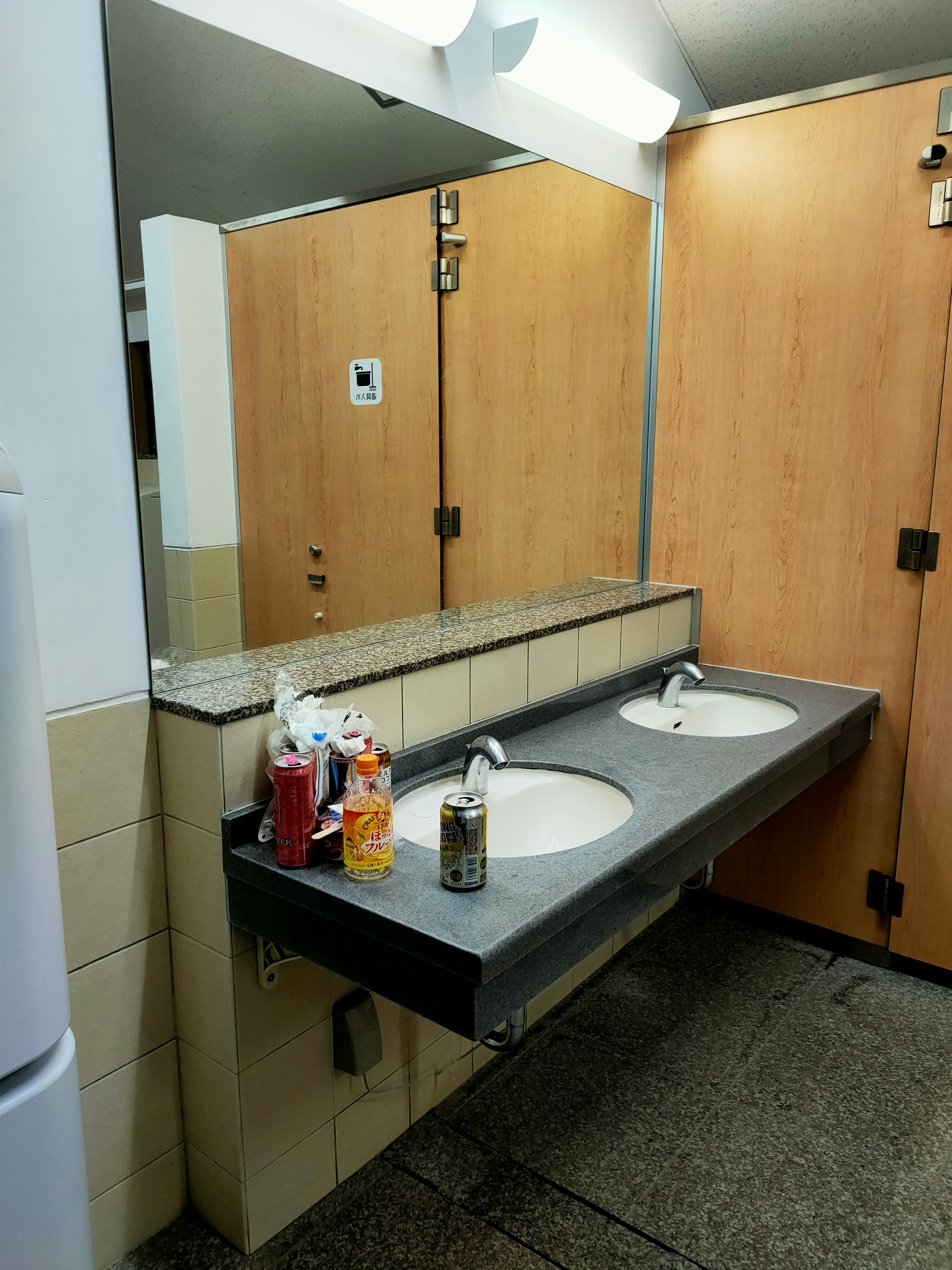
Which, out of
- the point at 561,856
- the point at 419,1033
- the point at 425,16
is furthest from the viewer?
the point at 419,1033

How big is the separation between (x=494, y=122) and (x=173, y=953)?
5.79 ft

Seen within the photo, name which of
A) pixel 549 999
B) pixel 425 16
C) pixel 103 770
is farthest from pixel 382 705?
pixel 425 16

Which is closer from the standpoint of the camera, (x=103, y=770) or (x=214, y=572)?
(x=103, y=770)

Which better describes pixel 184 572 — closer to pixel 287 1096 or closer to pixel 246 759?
pixel 246 759

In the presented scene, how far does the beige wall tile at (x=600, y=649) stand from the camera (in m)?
2.10

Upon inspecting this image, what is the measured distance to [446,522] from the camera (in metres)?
2.14

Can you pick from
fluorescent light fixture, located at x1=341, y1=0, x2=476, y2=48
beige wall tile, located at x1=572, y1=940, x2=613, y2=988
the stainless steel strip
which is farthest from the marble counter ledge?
the stainless steel strip

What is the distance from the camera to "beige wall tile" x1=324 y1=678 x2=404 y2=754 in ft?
4.92

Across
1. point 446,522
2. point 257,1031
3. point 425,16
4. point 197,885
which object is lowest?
point 257,1031

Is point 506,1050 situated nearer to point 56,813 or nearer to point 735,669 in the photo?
point 56,813

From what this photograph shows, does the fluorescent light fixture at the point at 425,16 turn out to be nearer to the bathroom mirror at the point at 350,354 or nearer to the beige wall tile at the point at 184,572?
the bathroom mirror at the point at 350,354

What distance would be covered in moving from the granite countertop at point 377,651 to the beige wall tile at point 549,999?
0.81 meters

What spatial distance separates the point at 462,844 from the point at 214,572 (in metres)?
0.66

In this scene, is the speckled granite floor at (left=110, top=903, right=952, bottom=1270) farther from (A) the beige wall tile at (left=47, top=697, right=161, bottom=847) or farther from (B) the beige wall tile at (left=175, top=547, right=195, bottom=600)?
(B) the beige wall tile at (left=175, top=547, right=195, bottom=600)
